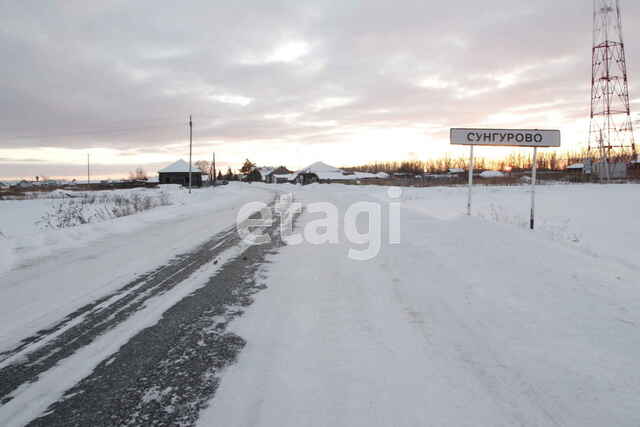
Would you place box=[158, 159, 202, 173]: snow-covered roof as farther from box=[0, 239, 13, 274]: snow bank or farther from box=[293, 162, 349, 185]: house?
box=[0, 239, 13, 274]: snow bank

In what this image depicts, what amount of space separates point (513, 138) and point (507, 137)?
0.18 m

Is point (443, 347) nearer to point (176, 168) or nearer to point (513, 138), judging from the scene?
point (513, 138)

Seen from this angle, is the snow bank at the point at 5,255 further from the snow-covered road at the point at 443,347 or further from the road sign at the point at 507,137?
the road sign at the point at 507,137

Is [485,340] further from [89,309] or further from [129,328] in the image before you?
[89,309]

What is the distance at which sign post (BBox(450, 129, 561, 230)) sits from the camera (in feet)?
36.2

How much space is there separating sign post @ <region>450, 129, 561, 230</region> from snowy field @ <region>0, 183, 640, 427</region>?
3.77 meters

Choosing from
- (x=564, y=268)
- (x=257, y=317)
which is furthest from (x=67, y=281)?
(x=564, y=268)

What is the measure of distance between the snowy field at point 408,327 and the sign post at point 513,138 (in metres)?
3.77

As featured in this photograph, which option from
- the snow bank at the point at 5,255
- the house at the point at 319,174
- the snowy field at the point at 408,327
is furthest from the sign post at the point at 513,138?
the house at the point at 319,174

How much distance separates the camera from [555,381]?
3.01 meters

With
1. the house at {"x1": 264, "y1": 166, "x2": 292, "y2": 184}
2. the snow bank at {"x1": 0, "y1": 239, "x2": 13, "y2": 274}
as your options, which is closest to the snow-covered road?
the snow bank at {"x1": 0, "y1": 239, "x2": 13, "y2": 274}

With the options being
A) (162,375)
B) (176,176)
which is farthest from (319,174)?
(162,375)

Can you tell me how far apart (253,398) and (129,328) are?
2.04 m

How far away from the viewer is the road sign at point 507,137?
11094mm
